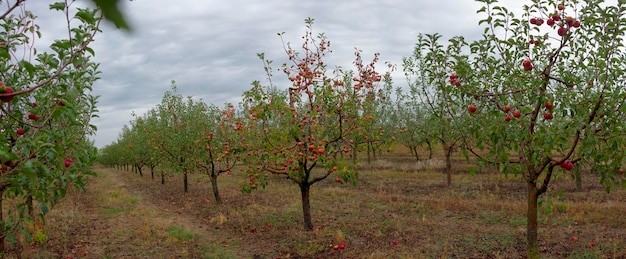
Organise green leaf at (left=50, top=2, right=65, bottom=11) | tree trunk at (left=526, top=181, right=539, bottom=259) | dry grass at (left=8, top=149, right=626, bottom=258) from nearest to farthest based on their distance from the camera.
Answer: green leaf at (left=50, top=2, right=65, bottom=11) < tree trunk at (left=526, top=181, right=539, bottom=259) < dry grass at (left=8, top=149, right=626, bottom=258)

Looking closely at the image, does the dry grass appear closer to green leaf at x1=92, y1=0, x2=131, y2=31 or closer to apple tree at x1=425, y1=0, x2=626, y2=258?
apple tree at x1=425, y1=0, x2=626, y2=258

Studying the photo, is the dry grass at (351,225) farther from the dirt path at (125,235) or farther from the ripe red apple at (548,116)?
the ripe red apple at (548,116)

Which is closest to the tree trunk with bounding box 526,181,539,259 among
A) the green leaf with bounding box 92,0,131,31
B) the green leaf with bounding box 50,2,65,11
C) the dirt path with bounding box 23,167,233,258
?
the dirt path with bounding box 23,167,233,258

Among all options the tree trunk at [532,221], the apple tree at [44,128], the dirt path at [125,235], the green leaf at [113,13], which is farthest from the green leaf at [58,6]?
the tree trunk at [532,221]

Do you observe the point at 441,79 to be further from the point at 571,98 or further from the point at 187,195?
the point at 187,195

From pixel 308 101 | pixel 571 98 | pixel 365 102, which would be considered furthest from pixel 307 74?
pixel 571 98

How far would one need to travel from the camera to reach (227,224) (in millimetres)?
11391

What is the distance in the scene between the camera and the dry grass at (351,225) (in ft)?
27.1

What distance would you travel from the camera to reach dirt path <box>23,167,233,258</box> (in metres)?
8.81

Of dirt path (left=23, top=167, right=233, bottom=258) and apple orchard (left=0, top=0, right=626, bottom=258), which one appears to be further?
dirt path (left=23, top=167, right=233, bottom=258)

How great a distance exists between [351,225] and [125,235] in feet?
19.4

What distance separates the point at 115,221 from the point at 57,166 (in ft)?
30.1

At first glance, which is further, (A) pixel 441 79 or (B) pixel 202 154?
(B) pixel 202 154

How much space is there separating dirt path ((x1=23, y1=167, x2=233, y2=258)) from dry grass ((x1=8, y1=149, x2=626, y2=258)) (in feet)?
0.09
